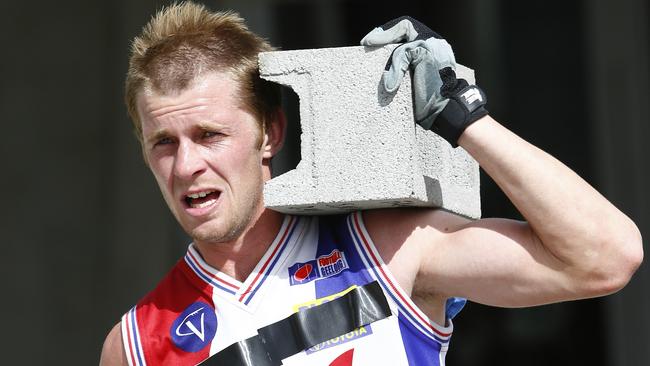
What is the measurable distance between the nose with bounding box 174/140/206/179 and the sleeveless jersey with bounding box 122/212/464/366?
326 mm

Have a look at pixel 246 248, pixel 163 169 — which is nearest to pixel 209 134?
pixel 163 169

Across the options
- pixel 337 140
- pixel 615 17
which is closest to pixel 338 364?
pixel 337 140

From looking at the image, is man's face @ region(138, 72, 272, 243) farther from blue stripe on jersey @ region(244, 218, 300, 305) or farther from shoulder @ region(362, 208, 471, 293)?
shoulder @ region(362, 208, 471, 293)

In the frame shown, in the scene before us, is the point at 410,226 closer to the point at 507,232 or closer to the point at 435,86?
the point at 507,232

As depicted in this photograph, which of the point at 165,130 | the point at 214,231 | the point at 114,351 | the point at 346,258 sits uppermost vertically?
the point at 165,130

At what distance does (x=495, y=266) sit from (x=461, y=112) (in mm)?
386

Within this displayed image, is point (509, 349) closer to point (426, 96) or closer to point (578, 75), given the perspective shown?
point (578, 75)

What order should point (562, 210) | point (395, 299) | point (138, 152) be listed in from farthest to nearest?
point (138, 152)
point (395, 299)
point (562, 210)

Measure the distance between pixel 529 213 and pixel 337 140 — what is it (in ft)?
1.70

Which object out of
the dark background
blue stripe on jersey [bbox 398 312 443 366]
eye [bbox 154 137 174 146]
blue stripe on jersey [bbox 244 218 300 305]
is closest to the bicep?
blue stripe on jersey [bbox 398 312 443 366]

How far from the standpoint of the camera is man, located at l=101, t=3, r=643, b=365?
2768 millimetres

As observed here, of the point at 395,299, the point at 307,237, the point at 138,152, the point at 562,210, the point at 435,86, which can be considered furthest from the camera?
the point at 138,152

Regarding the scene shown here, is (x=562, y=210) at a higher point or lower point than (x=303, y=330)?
higher

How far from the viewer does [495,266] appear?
9.36 ft
